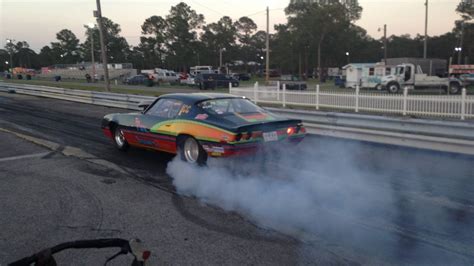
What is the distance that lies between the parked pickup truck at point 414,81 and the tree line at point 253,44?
3255 cm

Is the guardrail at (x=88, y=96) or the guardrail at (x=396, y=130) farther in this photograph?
the guardrail at (x=88, y=96)

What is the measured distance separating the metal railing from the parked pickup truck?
14.6 meters

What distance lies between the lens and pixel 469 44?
73625 mm

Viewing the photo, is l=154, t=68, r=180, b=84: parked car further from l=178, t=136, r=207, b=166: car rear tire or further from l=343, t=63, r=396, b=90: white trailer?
l=178, t=136, r=207, b=166: car rear tire

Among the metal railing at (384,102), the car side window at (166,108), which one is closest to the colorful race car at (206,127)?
the car side window at (166,108)

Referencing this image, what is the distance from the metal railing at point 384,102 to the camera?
12.2 m

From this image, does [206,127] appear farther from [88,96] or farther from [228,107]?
[88,96]

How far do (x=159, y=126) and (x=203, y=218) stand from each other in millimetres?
3017

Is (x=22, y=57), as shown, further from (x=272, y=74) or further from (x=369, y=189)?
(x=369, y=189)

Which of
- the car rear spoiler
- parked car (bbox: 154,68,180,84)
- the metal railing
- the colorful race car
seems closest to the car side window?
the colorful race car

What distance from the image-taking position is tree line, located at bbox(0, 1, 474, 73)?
6844 centimetres

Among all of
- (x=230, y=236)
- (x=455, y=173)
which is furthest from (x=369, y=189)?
(x=230, y=236)

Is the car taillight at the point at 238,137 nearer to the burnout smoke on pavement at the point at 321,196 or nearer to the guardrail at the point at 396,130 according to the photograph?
the burnout smoke on pavement at the point at 321,196

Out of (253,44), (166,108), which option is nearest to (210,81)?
(166,108)
